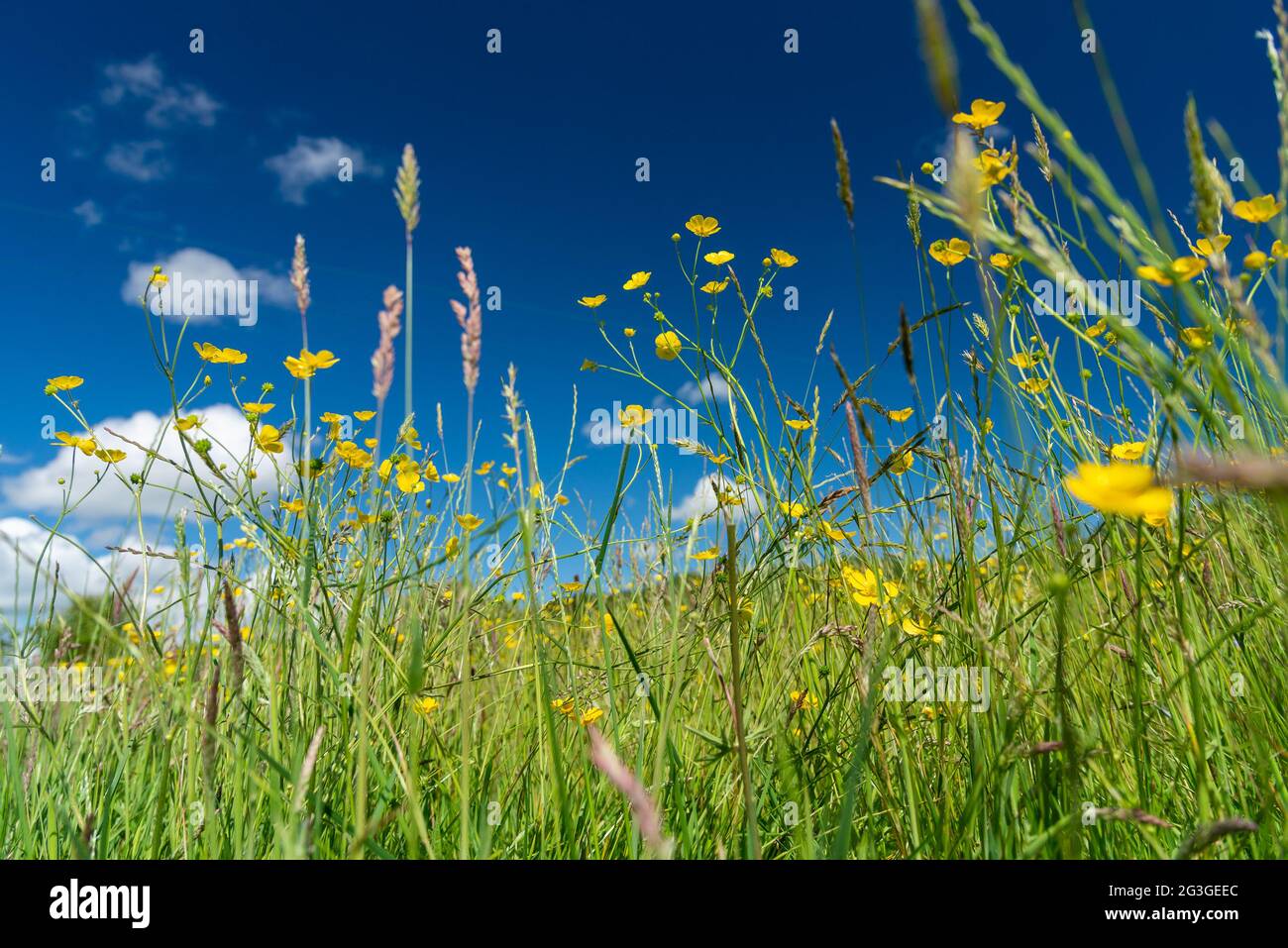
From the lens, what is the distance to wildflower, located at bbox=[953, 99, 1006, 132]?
3.94 ft

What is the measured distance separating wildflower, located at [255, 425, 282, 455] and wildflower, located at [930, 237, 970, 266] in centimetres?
142

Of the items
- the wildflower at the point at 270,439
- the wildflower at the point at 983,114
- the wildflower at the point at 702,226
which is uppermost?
the wildflower at the point at 702,226

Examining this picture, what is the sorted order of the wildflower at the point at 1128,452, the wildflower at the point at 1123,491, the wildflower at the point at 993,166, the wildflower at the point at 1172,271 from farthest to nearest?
1. the wildflower at the point at 1128,452
2. the wildflower at the point at 993,166
3. the wildflower at the point at 1172,271
4. the wildflower at the point at 1123,491

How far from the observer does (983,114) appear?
121 cm

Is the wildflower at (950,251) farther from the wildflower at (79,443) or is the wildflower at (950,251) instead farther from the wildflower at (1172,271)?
the wildflower at (79,443)

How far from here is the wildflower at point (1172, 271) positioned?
0.60 metres

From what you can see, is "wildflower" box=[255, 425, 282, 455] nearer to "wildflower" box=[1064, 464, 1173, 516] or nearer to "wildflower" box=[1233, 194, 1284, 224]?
"wildflower" box=[1064, 464, 1173, 516]

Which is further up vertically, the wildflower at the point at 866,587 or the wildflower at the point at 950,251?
the wildflower at the point at 950,251

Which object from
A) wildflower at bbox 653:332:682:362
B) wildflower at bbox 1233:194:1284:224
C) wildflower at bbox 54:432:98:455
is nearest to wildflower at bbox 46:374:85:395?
wildflower at bbox 54:432:98:455

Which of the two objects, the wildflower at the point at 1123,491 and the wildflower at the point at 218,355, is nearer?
the wildflower at the point at 1123,491

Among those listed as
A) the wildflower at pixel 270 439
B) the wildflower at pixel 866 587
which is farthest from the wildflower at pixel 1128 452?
Answer: the wildflower at pixel 270 439

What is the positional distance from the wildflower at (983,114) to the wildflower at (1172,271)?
455mm
